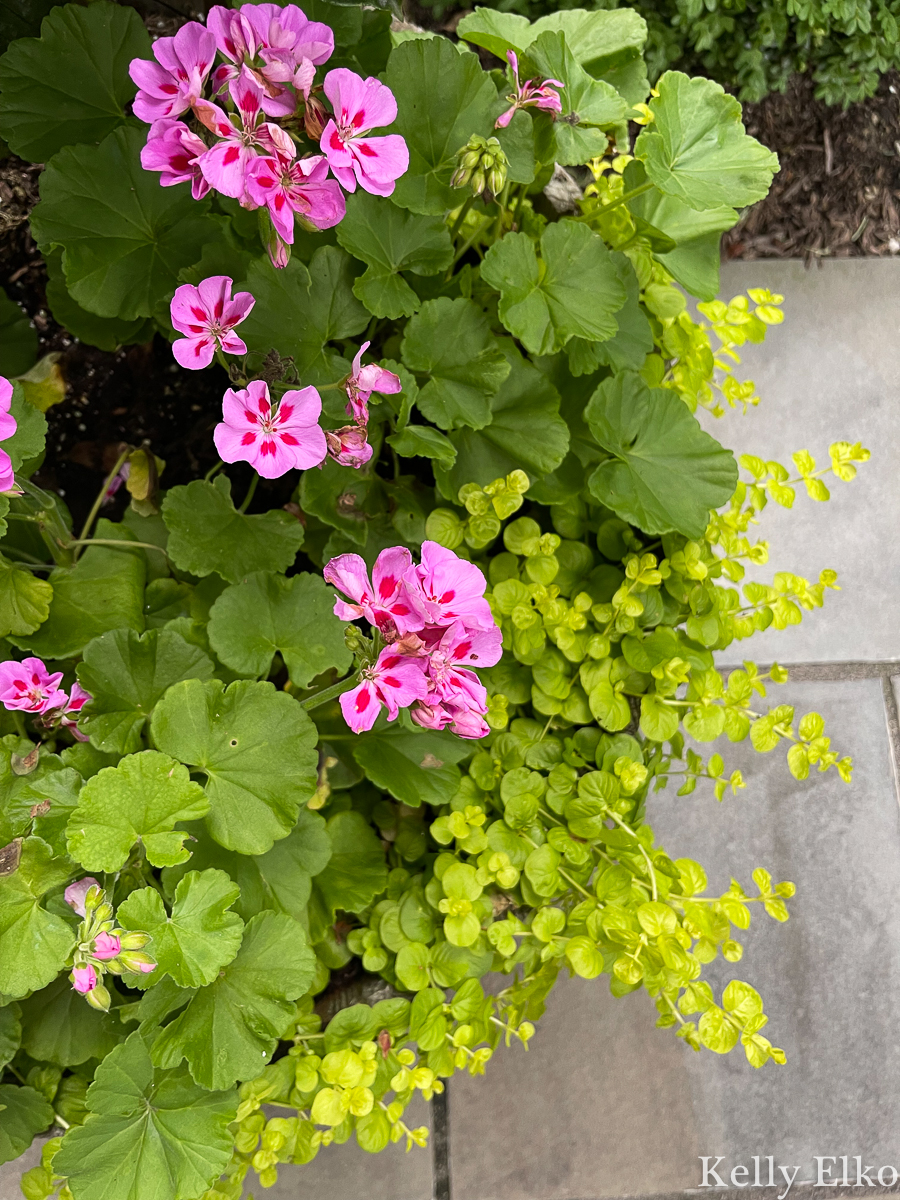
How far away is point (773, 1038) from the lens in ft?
5.12

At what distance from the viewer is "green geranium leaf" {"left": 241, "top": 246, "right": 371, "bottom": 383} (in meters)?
0.91

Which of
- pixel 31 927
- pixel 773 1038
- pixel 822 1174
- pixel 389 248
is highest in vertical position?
pixel 389 248

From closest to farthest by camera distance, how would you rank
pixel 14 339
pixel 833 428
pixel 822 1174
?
pixel 14 339 → pixel 822 1174 → pixel 833 428

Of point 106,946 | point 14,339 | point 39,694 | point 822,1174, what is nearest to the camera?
point 106,946

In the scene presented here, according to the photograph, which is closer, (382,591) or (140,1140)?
(382,591)

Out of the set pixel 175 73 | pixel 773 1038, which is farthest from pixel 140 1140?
pixel 773 1038

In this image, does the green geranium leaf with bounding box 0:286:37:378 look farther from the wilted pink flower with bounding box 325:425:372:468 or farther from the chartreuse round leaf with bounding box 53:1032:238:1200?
→ the chartreuse round leaf with bounding box 53:1032:238:1200

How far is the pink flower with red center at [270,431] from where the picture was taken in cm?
72

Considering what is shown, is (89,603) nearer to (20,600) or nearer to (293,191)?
(20,600)

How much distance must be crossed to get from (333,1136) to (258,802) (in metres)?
0.43

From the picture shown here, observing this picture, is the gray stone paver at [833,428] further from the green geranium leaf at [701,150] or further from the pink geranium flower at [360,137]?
the pink geranium flower at [360,137]

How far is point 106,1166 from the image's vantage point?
0.83 meters

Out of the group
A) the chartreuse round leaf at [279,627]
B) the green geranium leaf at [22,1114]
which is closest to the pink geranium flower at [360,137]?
the chartreuse round leaf at [279,627]

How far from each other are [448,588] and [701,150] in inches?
24.9
